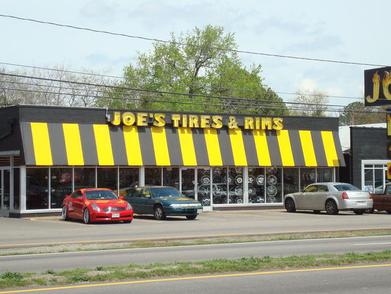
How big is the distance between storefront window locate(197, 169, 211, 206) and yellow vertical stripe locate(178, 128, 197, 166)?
1.05m

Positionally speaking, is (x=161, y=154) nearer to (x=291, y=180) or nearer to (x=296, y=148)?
(x=296, y=148)

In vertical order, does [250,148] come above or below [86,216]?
above

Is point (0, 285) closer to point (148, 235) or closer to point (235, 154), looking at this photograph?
point (148, 235)

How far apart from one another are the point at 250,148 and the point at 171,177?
16.5 ft

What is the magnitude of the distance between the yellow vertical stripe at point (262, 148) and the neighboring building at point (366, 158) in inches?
248

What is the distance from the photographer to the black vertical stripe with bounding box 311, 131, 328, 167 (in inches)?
1566

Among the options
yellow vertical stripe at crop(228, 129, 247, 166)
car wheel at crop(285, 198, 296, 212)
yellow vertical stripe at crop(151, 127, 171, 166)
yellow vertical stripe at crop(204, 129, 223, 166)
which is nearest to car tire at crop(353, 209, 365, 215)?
car wheel at crop(285, 198, 296, 212)

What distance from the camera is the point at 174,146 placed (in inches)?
1414

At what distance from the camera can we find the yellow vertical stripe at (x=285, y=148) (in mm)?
38844

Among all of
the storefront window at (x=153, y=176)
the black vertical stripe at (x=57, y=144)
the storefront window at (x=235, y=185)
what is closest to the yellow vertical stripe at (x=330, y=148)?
the storefront window at (x=235, y=185)

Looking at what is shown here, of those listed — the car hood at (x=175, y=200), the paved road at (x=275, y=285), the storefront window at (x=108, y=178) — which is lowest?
the paved road at (x=275, y=285)

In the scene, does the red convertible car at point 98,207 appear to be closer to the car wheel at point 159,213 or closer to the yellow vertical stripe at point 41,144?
the car wheel at point 159,213

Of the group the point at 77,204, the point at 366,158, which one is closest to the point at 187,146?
the point at 77,204

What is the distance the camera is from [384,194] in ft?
112
